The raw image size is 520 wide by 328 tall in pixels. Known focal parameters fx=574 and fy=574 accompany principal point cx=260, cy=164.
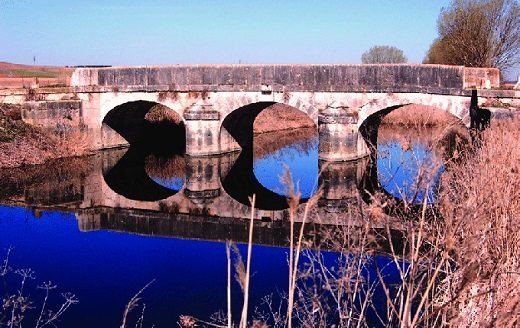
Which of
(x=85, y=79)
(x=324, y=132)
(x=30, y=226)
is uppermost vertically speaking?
(x=85, y=79)

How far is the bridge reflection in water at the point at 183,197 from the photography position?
11016 mm

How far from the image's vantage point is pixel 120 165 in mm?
17844

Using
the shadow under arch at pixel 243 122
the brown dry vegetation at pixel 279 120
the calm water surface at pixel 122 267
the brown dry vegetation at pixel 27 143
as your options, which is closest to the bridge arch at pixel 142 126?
the brown dry vegetation at pixel 27 143

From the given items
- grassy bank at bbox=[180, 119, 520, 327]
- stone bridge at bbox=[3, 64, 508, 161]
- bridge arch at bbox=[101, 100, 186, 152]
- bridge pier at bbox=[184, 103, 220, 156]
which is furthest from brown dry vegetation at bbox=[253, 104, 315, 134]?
grassy bank at bbox=[180, 119, 520, 327]

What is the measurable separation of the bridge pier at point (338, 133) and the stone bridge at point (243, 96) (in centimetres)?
3

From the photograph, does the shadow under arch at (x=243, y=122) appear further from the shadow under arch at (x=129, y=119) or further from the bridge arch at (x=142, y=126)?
the shadow under arch at (x=129, y=119)

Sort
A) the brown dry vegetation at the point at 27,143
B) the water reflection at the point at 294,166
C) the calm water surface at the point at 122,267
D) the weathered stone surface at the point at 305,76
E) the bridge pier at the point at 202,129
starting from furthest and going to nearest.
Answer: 1. the bridge pier at the point at 202,129
2. the brown dry vegetation at the point at 27,143
3. the water reflection at the point at 294,166
4. the weathered stone surface at the point at 305,76
5. the calm water surface at the point at 122,267

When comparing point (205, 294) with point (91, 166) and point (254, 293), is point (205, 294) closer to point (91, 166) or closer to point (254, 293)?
point (254, 293)

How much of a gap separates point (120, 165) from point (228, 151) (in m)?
3.59

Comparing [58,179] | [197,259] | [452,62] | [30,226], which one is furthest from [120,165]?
[452,62]

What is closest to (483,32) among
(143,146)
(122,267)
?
(143,146)

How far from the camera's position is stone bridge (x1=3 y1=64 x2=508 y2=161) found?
15.4 m

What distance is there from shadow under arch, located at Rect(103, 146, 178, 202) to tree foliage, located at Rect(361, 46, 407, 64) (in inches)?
1022

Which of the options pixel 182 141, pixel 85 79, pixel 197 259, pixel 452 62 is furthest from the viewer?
pixel 452 62
